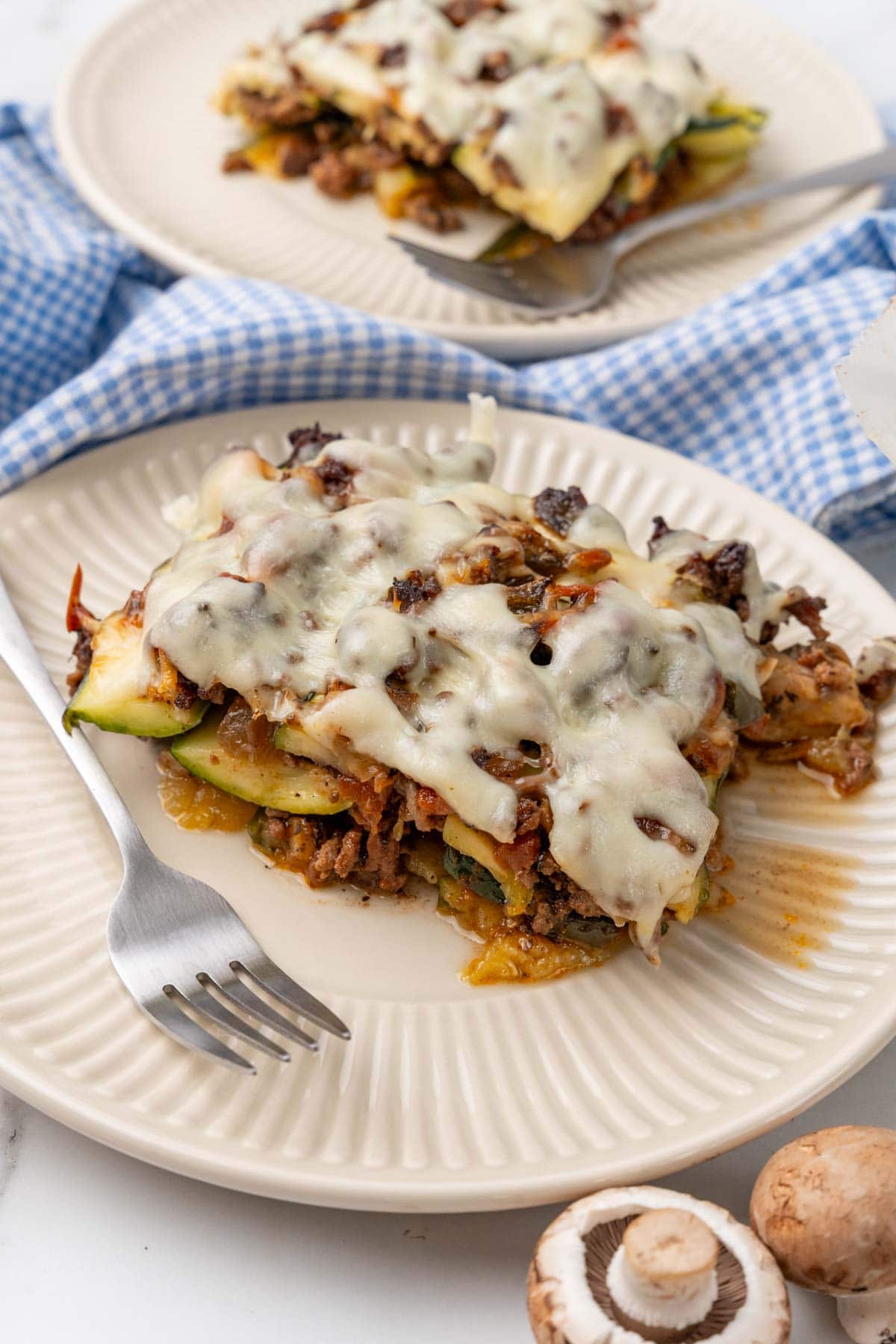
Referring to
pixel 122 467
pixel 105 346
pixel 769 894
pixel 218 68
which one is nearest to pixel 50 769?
pixel 122 467

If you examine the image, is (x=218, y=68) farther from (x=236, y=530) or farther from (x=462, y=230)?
(x=236, y=530)

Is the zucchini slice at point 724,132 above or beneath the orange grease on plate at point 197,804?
above

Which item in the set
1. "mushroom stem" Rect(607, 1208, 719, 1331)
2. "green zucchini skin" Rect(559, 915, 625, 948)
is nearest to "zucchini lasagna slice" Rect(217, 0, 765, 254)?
"green zucchini skin" Rect(559, 915, 625, 948)

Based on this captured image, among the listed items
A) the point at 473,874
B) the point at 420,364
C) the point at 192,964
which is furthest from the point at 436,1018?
the point at 420,364

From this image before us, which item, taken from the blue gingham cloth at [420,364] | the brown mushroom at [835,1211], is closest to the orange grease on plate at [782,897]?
the brown mushroom at [835,1211]

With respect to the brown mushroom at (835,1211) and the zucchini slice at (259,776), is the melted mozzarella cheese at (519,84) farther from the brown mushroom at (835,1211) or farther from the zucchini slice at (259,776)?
the brown mushroom at (835,1211)

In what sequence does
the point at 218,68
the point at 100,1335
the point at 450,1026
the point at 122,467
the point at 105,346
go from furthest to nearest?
the point at 218,68
the point at 105,346
the point at 122,467
the point at 450,1026
the point at 100,1335

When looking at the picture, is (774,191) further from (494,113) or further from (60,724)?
(60,724)
